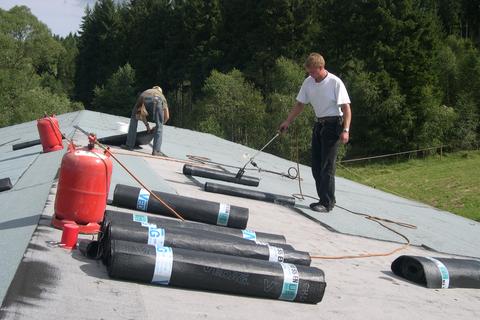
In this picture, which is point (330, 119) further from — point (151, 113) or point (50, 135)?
point (50, 135)

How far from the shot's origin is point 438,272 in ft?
13.2

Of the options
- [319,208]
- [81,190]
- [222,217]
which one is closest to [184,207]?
[222,217]

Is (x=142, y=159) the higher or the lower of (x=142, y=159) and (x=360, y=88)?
the lower

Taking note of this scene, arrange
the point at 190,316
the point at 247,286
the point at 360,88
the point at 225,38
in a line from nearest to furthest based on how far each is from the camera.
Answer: the point at 190,316 < the point at 247,286 < the point at 360,88 < the point at 225,38

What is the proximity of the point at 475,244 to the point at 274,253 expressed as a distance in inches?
140

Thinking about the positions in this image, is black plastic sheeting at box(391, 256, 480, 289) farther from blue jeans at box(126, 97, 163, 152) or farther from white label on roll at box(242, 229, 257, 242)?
blue jeans at box(126, 97, 163, 152)

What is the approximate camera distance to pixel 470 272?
4.18 m

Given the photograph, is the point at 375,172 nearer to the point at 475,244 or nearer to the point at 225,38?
the point at 225,38

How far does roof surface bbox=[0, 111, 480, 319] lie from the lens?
2.62m

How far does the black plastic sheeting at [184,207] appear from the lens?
438 cm

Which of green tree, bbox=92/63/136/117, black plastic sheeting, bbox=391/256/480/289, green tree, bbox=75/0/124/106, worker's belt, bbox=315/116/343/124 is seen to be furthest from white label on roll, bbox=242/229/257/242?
green tree, bbox=75/0/124/106

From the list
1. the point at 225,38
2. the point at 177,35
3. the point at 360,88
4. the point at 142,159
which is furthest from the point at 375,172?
the point at 142,159

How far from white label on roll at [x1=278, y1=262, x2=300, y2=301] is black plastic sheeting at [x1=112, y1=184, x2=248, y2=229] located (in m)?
1.31

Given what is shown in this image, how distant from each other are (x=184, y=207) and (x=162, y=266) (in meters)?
1.50
